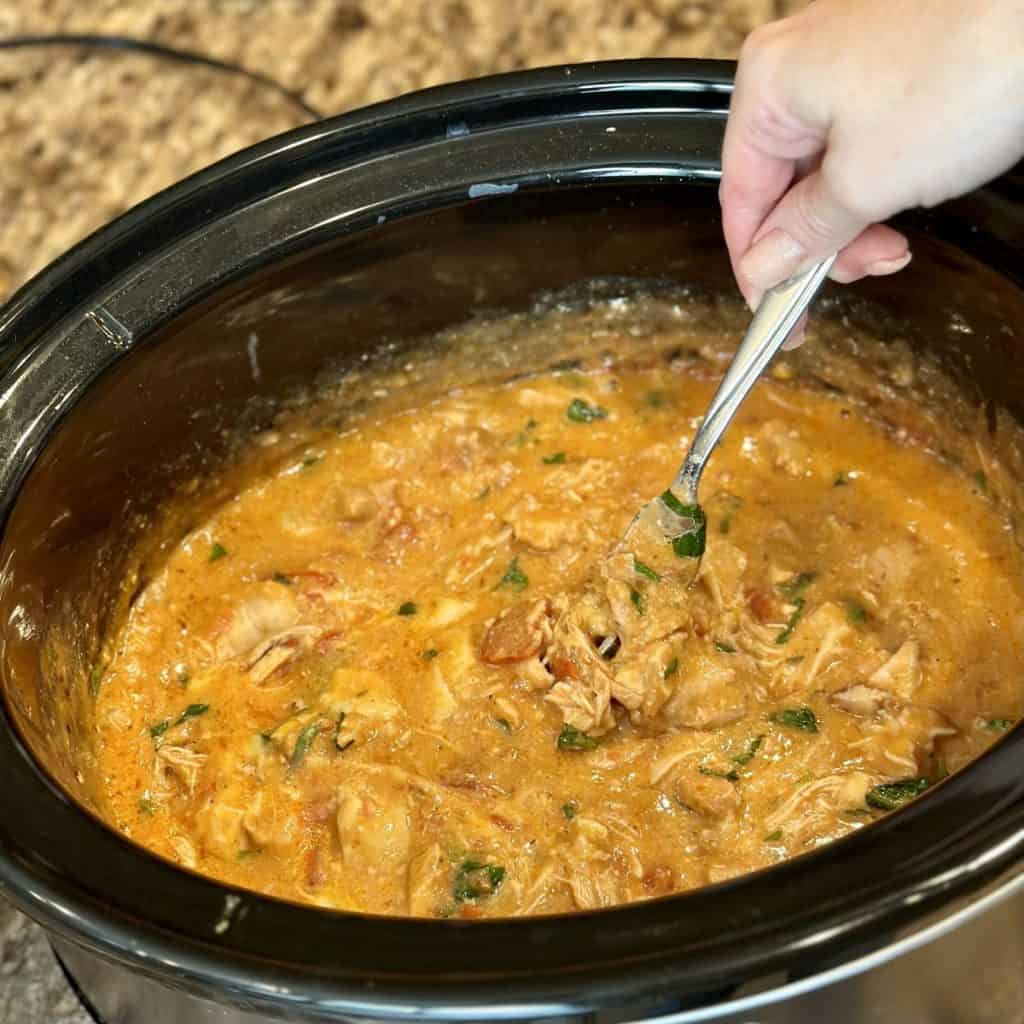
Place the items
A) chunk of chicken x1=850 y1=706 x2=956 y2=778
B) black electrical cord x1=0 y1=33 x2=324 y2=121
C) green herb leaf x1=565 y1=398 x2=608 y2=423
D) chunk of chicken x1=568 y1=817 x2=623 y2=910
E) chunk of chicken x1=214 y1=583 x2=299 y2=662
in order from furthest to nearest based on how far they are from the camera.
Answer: black electrical cord x1=0 y1=33 x2=324 y2=121
green herb leaf x1=565 y1=398 x2=608 y2=423
chunk of chicken x1=214 y1=583 x2=299 y2=662
chunk of chicken x1=850 y1=706 x2=956 y2=778
chunk of chicken x1=568 y1=817 x2=623 y2=910

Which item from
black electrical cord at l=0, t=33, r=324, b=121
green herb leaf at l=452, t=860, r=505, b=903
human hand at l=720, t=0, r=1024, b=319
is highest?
human hand at l=720, t=0, r=1024, b=319

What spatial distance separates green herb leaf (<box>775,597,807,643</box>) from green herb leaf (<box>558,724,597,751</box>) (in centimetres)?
26

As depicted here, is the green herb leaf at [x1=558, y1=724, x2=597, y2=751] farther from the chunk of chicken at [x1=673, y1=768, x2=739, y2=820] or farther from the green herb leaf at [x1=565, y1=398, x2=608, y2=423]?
the green herb leaf at [x1=565, y1=398, x2=608, y2=423]

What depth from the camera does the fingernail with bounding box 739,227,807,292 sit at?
130 cm

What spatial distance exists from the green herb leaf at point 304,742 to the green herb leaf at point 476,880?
24cm

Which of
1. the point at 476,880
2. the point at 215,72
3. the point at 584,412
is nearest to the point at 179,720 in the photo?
the point at 476,880

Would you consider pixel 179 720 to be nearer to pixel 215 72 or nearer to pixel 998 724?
pixel 998 724

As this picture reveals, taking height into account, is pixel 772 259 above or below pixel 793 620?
above

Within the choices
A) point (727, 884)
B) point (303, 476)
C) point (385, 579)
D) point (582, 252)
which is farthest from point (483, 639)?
point (727, 884)

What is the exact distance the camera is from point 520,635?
160cm

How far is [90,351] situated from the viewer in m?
1.54

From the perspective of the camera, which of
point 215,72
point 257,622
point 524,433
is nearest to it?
point 257,622

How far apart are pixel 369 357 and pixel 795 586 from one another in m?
0.64

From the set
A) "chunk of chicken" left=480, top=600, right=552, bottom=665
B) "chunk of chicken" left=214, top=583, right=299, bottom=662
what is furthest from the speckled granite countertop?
"chunk of chicken" left=480, top=600, right=552, bottom=665
